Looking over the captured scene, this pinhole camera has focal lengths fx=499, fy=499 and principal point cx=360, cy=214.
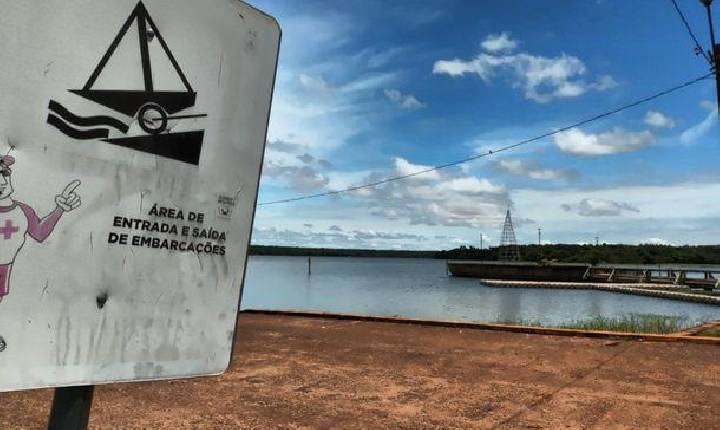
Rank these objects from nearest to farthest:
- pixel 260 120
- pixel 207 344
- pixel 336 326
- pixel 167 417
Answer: pixel 207 344, pixel 260 120, pixel 167 417, pixel 336 326

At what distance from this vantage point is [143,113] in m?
1.49

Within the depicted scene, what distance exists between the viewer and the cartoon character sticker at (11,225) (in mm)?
1270

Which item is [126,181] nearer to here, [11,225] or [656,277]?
[11,225]

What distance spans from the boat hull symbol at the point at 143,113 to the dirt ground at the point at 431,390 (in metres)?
3.91

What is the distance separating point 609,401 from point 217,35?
5634 millimetres

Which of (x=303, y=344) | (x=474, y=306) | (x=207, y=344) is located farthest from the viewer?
(x=474, y=306)

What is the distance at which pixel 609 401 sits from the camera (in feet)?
17.9

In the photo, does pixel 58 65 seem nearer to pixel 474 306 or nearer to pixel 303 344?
pixel 303 344

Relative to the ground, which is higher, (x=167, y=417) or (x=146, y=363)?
(x=146, y=363)

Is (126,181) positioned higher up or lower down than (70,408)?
higher up

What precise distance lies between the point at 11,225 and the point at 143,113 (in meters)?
0.46

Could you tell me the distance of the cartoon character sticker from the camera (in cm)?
127

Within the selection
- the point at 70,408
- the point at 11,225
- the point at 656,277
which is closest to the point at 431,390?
the point at 70,408

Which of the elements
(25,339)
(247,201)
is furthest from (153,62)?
(25,339)
